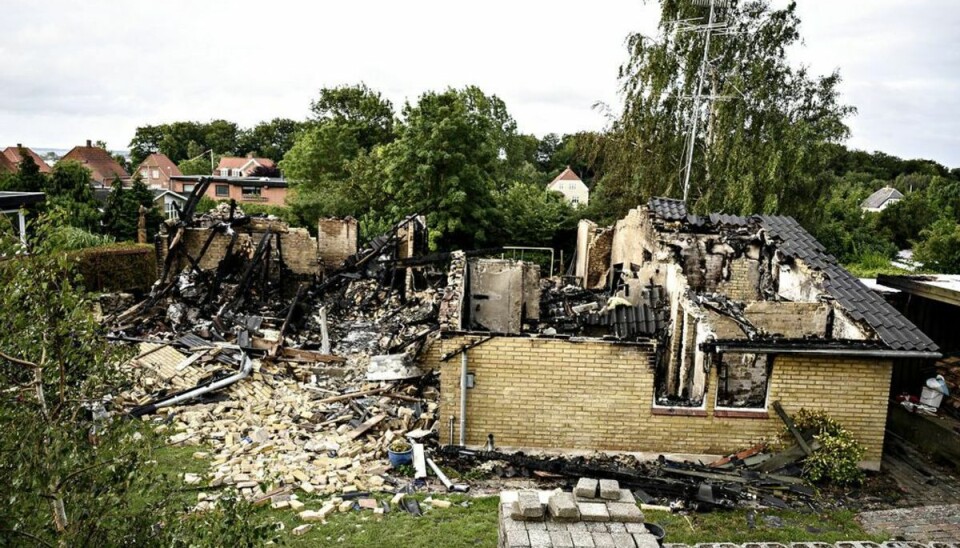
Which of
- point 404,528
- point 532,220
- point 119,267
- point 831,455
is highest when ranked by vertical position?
point 532,220

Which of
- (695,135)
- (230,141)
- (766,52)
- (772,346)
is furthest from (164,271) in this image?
(230,141)

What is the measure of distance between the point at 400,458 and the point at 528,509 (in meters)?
5.27

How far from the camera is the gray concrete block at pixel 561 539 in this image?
185 inches

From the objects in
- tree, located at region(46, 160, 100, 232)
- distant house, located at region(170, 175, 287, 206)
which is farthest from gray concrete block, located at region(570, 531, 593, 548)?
distant house, located at region(170, 175, 287, 206)

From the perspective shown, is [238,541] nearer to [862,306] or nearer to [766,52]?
[862,306]

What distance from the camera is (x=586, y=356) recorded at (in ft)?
32.3

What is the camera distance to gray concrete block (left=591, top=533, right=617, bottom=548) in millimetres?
4684

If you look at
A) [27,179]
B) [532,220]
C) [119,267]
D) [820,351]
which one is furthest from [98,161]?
[820,351]

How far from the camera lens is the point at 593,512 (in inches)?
195

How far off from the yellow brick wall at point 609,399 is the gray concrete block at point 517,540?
516 centimetres

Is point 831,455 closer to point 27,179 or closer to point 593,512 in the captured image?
point 593,512

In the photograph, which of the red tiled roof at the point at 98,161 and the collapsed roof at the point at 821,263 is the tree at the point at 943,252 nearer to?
the collapsed roof at the point at 821,263

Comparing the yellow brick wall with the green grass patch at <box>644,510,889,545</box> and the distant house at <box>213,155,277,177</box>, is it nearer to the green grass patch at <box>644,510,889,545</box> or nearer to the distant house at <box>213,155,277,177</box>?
the green grass patch at <box>644,510,889,545</box>

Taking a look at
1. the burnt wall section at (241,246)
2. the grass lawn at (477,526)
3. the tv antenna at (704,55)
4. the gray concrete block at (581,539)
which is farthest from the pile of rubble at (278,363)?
the tv antenna at (704,55)
